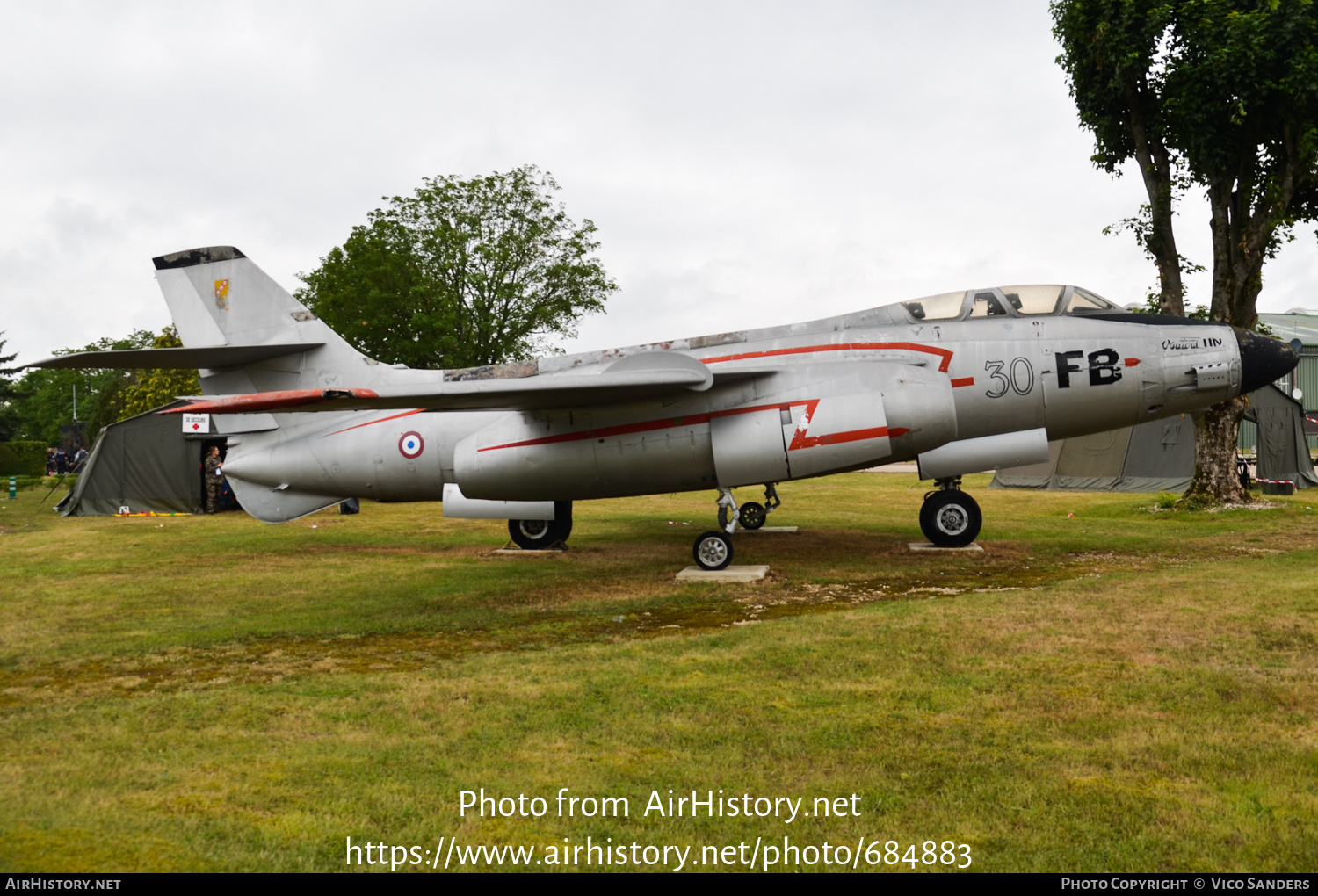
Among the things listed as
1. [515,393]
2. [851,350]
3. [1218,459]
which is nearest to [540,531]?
[515,393]

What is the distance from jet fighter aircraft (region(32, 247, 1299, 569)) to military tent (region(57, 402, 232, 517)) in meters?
11.7

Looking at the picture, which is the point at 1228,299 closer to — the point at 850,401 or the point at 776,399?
the point at 850,401

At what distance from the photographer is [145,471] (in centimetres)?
2234

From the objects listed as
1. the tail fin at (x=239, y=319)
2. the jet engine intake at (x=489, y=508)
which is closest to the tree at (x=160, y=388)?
the tail fin at (x=239, y=319)

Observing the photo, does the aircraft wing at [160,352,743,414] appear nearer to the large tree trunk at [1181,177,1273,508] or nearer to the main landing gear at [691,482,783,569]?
the main landing gear at [691,482,783,569]

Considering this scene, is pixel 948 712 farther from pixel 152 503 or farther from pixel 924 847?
pixel 152 503

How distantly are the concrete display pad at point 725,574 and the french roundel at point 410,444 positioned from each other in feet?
13.2

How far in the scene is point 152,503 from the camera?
73.1 ft

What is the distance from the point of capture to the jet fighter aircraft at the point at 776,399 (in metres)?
9.72

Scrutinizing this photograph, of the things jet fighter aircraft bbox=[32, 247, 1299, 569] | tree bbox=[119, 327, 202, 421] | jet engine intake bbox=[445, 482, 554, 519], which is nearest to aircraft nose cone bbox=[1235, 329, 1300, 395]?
jet fighter aircraft bbox=[32, 247, 1299, 569]

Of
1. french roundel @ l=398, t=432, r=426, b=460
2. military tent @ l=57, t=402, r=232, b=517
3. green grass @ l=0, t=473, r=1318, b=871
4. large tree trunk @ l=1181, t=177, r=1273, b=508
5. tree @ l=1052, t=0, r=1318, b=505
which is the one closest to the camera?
green grass @ l=0, t=473, r=1318, b=871

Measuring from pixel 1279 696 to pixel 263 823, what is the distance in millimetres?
5076

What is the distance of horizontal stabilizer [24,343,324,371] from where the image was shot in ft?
27.2

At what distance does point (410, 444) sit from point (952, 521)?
7.55 meters
